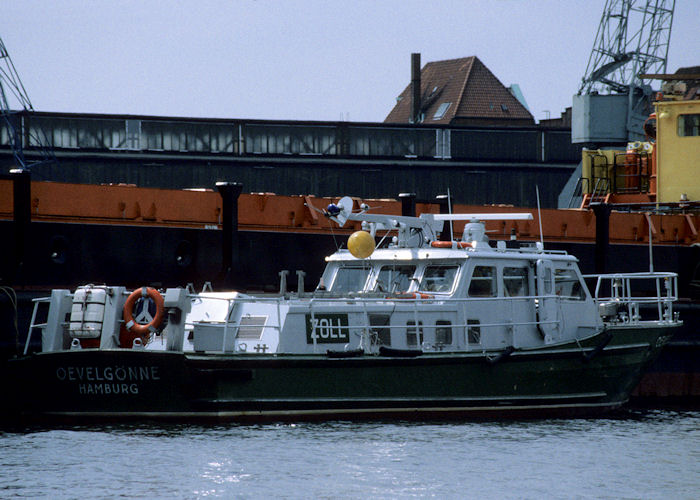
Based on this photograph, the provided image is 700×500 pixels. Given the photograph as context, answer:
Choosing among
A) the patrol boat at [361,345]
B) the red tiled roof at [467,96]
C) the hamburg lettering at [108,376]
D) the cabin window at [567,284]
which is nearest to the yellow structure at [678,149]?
the patrol boat at [361,345]

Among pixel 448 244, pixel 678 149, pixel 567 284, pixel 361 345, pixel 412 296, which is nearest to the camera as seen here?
pixel 361 345

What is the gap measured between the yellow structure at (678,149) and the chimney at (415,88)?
33.2 m

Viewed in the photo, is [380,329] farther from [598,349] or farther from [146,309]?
[598,349]

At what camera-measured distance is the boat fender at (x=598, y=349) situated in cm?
1909

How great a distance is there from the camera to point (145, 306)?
17516 millimetres

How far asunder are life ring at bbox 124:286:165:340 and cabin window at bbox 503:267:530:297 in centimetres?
572

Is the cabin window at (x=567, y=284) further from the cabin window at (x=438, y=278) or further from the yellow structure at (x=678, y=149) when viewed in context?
the yellow structure at (x=678, y=149)

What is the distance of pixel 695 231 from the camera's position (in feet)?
94.3

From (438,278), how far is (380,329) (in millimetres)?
1420

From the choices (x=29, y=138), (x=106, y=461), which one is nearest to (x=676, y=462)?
(x=106, y=461)

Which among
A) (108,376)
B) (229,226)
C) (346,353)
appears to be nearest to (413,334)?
(346,353)

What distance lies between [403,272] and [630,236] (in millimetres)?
11051

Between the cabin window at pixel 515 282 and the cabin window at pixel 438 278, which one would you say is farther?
the cabin window at pixel 515 282

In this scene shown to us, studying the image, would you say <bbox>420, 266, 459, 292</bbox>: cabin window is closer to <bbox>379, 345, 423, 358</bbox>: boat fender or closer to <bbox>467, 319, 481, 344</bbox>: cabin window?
<bbox>467, 319, 481, 344</bbox>: cabin window
